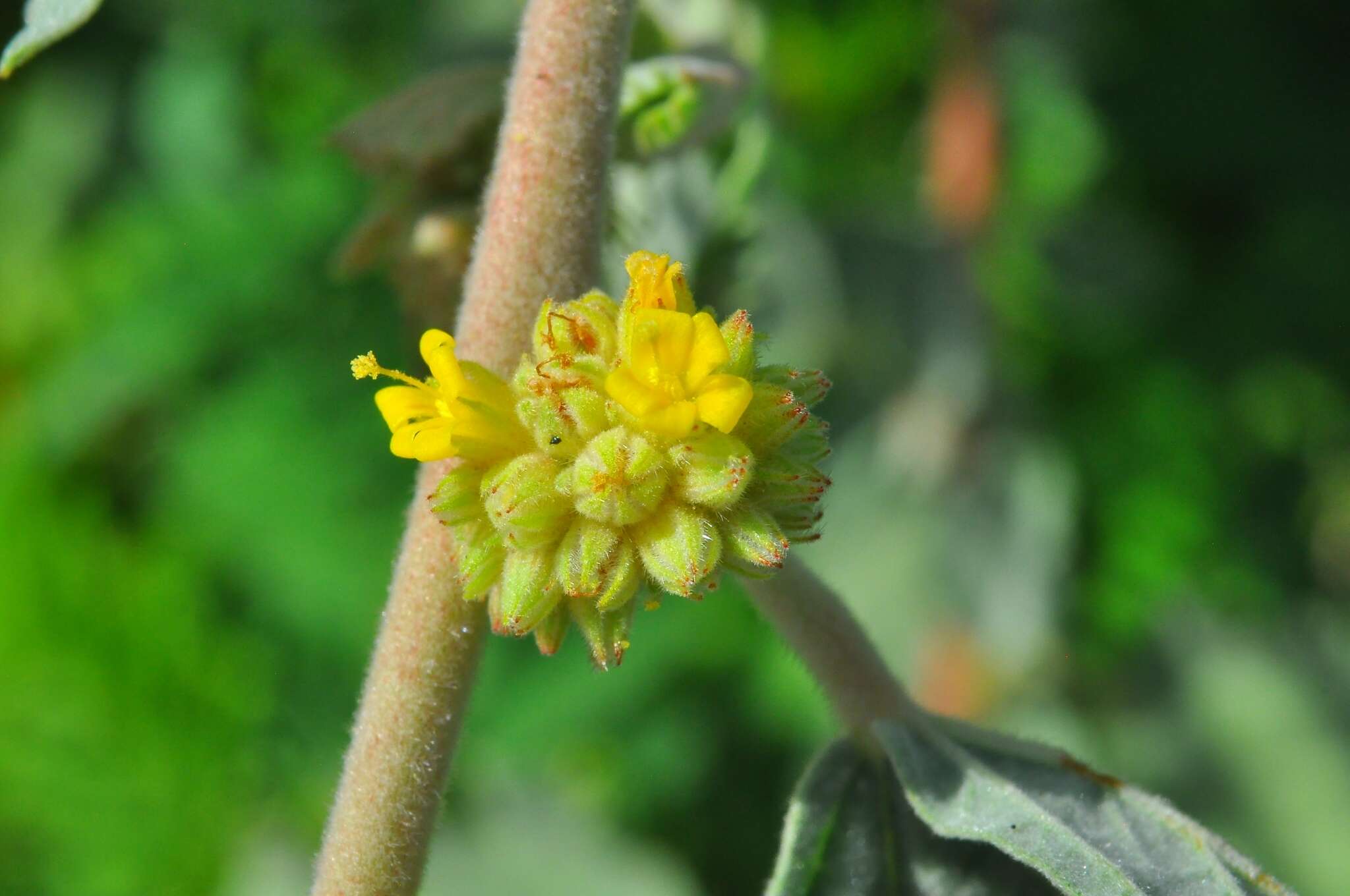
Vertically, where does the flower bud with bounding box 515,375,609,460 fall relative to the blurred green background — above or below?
below

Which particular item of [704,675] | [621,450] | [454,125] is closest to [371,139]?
[454,125]

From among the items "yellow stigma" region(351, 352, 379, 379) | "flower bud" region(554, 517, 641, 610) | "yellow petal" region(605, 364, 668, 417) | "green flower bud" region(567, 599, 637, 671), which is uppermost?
"yellow stigma" region(351, 352, 379, 379)

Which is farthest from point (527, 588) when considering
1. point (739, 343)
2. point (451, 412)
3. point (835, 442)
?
point (835, 442)

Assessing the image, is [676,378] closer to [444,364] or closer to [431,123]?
[444,364]

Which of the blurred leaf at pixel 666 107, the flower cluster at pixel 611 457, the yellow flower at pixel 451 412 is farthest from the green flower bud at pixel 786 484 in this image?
the blurred leaf at pixel 666 107

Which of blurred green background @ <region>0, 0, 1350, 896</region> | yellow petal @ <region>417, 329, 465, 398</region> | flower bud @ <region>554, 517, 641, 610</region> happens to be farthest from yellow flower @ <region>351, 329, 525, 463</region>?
blurred green background @ <region>0, 0, 1350, 896</region>

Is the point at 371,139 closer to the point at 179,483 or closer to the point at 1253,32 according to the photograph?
the point at 179,483

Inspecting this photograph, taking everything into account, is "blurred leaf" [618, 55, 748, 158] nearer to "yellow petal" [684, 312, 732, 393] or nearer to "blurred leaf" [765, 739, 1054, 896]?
"yellow petal" [684, 312, 732, 393]
